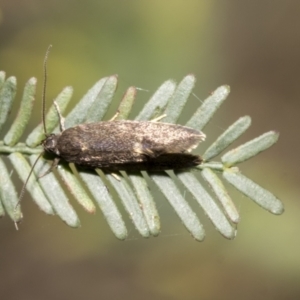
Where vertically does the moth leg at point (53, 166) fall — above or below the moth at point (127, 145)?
below

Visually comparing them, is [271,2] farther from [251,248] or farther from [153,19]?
[251,248]

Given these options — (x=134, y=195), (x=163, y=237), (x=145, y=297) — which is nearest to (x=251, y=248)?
(x=163, y=237)

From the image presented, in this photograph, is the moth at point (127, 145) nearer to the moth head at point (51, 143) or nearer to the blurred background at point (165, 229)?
the moth head at point (51, 143)

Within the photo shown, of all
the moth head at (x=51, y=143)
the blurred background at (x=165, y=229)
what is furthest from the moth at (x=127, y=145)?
the blurred background at (x=165, y=229)

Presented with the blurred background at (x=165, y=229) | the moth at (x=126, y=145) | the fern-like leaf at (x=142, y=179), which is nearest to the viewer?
the fern-like leaf at (x=142, y=179)

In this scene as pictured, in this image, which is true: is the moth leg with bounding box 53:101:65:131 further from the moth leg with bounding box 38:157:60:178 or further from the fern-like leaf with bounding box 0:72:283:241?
the moth leg with bounding box 38:157:60:178

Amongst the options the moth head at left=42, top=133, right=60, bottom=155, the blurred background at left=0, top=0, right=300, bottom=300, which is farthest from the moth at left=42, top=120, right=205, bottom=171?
the blurred background at left=0, top=0, right=300, bottom=300
